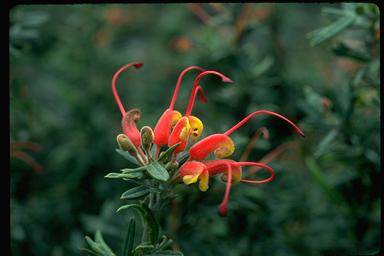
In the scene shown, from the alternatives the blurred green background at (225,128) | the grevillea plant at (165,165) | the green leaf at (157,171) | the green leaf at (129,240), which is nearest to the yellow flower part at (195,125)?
the grevillea plant at (165,165)

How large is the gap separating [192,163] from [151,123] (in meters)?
1.21

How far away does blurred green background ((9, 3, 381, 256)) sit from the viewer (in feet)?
5.76

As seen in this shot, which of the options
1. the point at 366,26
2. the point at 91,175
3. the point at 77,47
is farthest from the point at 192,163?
the point at 77,47

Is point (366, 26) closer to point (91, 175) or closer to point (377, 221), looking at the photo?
point (377, 221)

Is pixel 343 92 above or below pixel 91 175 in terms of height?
above

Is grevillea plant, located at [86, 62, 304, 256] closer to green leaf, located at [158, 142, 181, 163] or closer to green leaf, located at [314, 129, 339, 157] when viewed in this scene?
green leaf, located at [158, 142, 181, 163]

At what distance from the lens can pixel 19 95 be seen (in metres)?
2.25

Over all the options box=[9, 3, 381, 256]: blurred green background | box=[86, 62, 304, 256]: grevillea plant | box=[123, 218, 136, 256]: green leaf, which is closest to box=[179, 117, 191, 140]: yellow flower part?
box=[86, 62, 304, 256]: grevillea plant

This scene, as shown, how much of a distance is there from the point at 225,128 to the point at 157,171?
756mm

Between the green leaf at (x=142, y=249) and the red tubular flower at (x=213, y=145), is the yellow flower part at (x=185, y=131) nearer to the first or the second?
the red tubular flower at (x=213, y=145)

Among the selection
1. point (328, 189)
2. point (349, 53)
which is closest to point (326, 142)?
point (328, 189)

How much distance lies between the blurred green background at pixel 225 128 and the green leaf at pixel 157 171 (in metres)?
0.60

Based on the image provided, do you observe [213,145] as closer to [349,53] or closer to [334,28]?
[334,28]

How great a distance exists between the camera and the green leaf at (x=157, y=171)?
108 cm
